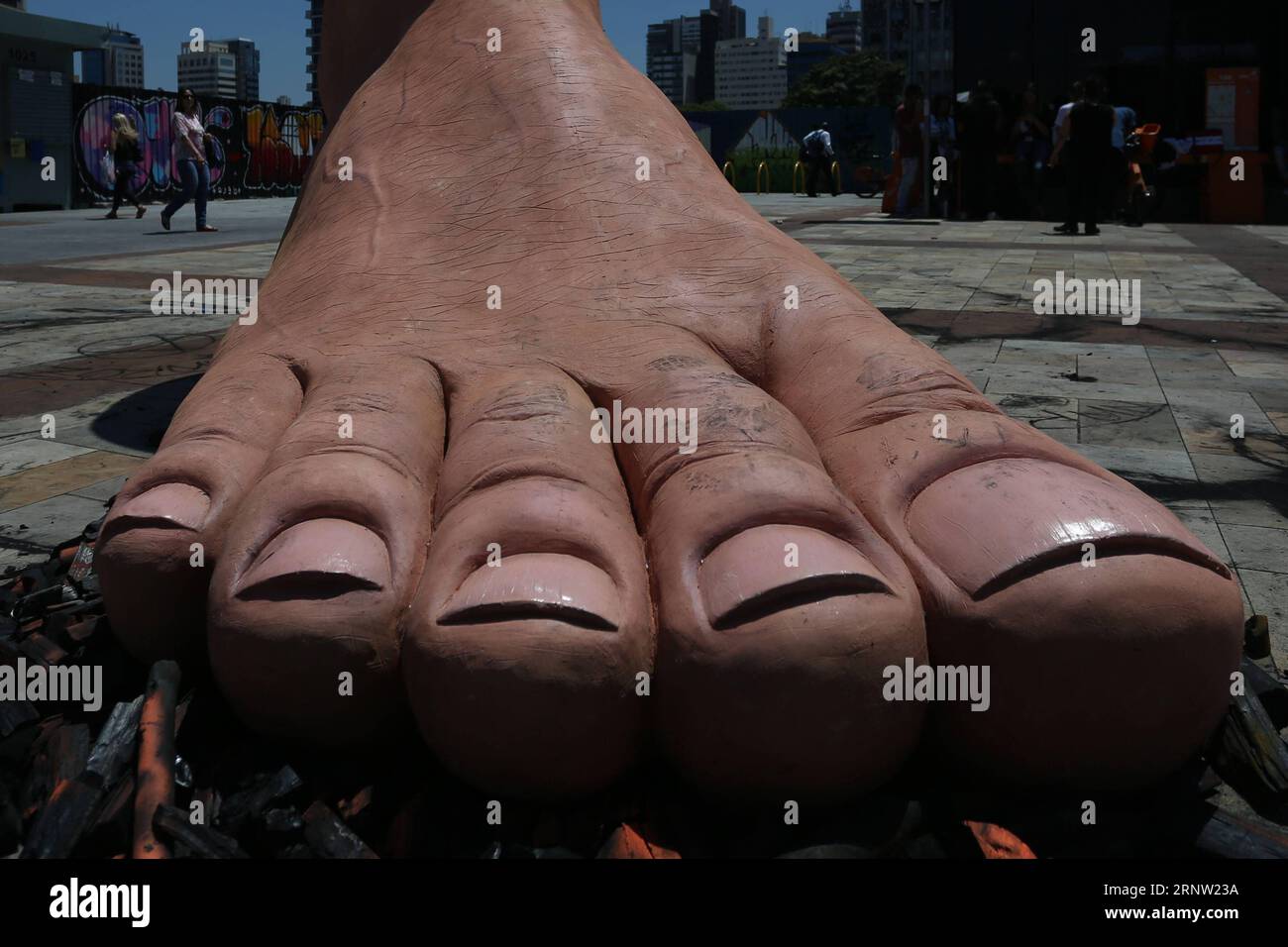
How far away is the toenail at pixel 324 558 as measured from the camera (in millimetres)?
1146

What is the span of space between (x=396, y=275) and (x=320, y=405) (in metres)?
0.44

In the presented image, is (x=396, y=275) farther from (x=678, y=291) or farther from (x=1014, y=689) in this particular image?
(x=1014, y=689)

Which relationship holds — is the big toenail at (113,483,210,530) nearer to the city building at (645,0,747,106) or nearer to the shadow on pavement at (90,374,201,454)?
the shadow on pavement at (90,374,201,454)

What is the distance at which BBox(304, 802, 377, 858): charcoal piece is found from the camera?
1.20 metres

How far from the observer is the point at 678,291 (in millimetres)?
1692

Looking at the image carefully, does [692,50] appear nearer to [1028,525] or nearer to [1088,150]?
[1088,150]

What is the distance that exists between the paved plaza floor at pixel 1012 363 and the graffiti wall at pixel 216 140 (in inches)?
418

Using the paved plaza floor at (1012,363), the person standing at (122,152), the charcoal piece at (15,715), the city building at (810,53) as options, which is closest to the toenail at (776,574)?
the charcoal piece at (15,715)

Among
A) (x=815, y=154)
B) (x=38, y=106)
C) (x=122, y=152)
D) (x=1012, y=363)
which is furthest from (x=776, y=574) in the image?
(x=815, y=154)

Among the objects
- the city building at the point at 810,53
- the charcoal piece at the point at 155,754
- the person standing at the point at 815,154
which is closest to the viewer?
the charcoal piece at the point at 155,754

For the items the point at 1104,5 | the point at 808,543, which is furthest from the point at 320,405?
the point at 1104,5

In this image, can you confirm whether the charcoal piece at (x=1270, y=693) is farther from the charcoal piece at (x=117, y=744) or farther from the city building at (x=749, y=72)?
the city building at (x=749, y=72)

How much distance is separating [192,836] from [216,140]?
24672 millimetres

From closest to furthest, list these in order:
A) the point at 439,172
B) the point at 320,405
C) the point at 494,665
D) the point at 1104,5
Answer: the point at 494,665 < the point at 320,405 < the point at 439,172 < the point at 1104,5
